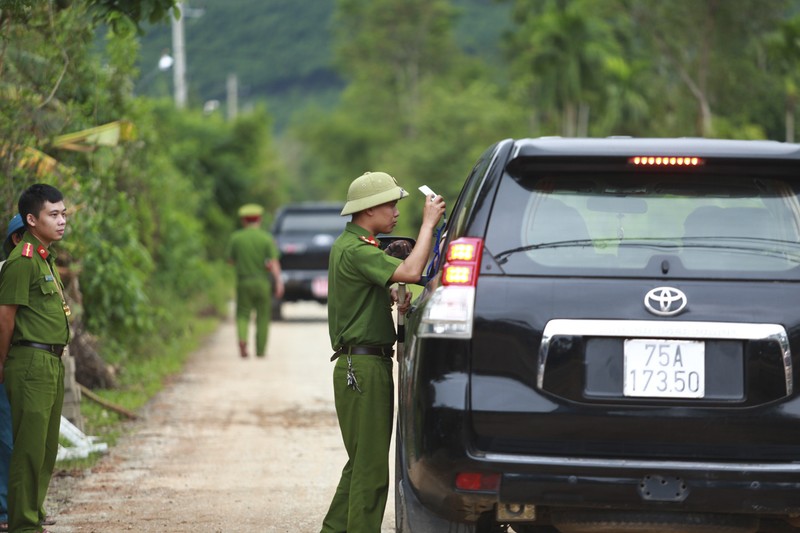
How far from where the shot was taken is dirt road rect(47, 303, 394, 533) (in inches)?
315

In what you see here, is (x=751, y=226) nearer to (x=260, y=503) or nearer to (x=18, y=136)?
(x=260, y=503)

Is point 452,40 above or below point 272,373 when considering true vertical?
above

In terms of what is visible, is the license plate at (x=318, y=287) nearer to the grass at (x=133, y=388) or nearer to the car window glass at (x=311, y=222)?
the car window glass at (x=311, y=222)

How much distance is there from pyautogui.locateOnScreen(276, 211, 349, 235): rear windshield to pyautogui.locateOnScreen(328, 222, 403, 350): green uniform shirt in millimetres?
18471

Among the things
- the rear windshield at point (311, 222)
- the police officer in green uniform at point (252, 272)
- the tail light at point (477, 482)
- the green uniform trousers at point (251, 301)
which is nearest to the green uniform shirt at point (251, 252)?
the police officer in green uniform at point (252, 272)

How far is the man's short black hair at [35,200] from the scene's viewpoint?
23.5ft

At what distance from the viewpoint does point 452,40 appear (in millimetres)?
102250

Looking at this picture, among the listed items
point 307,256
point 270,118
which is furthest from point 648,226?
point 270,118

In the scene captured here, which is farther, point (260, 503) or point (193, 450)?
point (193, 450)

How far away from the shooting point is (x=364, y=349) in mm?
6465

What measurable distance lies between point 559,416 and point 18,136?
638 cm

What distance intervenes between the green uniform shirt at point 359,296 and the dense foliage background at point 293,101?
3314 millimetres

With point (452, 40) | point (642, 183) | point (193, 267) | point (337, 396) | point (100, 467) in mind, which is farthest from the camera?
point (452, 40)

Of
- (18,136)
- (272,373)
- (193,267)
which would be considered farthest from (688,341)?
(193,267)
